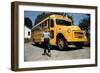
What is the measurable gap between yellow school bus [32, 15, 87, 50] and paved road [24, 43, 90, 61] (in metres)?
0.04

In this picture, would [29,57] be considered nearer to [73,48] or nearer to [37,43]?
[37,43]

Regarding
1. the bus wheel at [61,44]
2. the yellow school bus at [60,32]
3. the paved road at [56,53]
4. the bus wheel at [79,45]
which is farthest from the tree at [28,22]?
the bus wheel at [79,45]

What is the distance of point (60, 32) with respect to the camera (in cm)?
196

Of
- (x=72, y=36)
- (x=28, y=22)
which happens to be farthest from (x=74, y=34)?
(x=28, y=22)

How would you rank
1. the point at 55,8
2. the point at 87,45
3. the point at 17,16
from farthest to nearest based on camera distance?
the point at 87,45 → the point at 55,8 → the point at 17,16

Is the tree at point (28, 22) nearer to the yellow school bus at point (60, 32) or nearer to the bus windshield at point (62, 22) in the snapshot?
the yellow school bus at point (60, 32)

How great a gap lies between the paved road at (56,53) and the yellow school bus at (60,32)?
0.04 meters

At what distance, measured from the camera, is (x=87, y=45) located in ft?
6.78

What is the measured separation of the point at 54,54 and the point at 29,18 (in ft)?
1.19

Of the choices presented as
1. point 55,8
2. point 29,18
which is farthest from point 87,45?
point 29,18

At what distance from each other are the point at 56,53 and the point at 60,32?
0.59ft

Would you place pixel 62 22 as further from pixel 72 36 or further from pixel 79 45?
pixel 79 45

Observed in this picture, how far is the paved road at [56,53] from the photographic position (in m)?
1.84

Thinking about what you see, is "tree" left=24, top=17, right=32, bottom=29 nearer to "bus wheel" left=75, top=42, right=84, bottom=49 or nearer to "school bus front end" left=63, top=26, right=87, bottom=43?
"school bus front end" left=63, top=26, right=87, bottom=43
